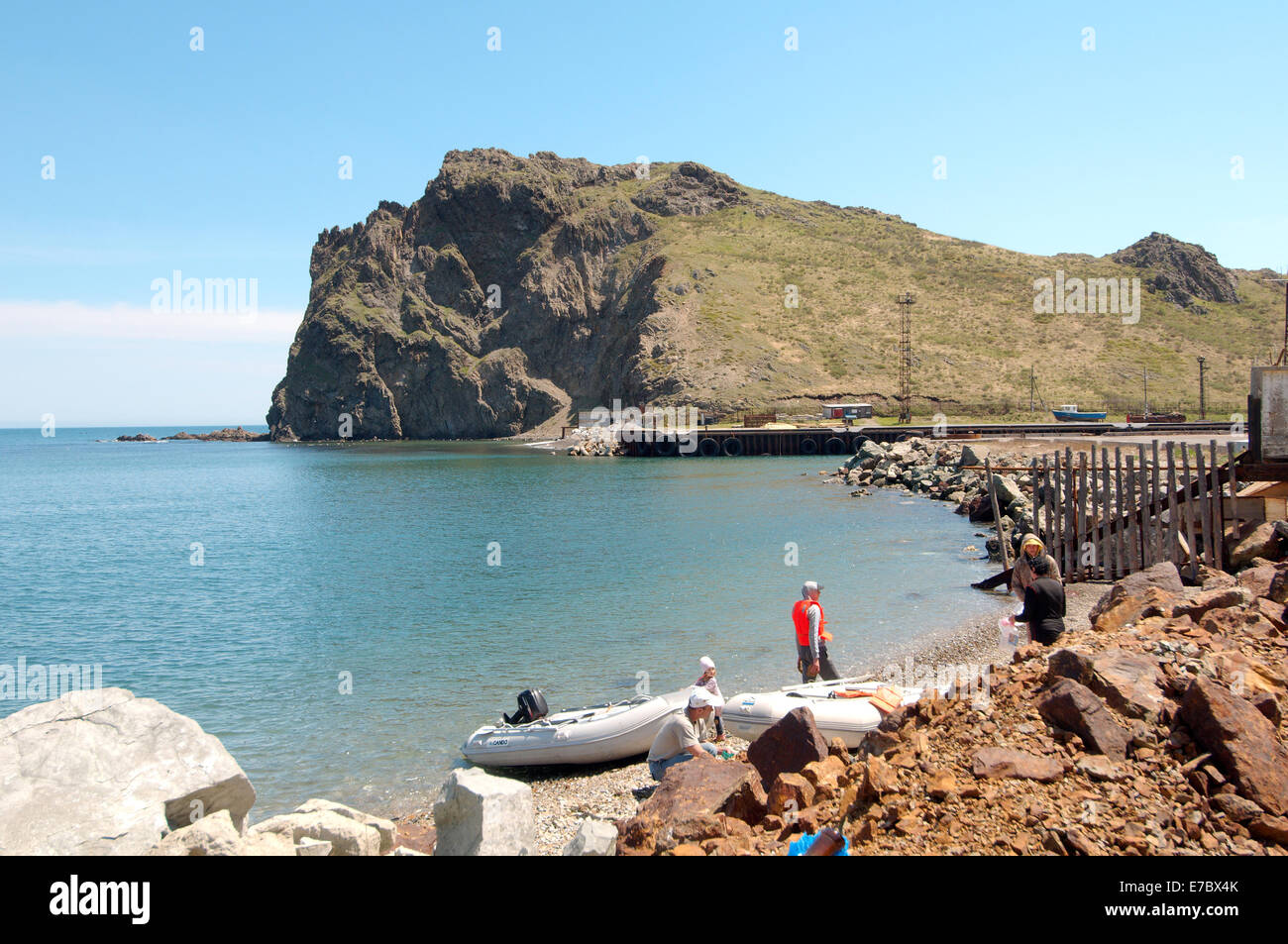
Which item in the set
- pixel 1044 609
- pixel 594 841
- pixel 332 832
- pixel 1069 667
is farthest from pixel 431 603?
pixel 1069 667

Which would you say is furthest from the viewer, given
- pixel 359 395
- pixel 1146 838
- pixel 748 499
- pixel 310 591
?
pixel 359 395

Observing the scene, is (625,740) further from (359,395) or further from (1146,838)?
(359,395)

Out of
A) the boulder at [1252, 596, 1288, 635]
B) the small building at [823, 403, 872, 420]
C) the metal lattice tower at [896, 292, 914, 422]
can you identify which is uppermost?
the metal lattice tower at [896, 292, 914, 422]

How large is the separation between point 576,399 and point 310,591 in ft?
382

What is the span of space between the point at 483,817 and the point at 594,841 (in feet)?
3.94

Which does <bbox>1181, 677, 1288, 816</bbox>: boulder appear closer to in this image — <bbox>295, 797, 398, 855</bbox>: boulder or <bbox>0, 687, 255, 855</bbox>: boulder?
<bbox>295, 797, 398, 855</bbox>: boulder

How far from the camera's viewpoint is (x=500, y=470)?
75000mm

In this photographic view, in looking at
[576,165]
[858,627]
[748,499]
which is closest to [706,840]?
[858,627]

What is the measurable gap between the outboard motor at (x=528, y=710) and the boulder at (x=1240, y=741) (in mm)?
8458

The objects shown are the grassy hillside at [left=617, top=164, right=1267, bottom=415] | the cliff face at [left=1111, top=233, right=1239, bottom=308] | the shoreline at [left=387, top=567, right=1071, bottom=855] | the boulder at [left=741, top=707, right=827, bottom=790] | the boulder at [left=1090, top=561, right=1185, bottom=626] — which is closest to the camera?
the boulder at [left=741, top=707, right=827, bottom=790]

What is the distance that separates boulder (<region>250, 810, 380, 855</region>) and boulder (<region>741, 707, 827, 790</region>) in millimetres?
4019

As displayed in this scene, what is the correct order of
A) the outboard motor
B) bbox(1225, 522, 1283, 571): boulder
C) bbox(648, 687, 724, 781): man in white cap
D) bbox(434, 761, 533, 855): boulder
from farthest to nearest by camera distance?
bbox(1225, 522, 1283, 571): boulder, the outboard motor, bbox(648, 687, 724, 781): man in white cap, bbox(434, 761, 533, 855): boulder

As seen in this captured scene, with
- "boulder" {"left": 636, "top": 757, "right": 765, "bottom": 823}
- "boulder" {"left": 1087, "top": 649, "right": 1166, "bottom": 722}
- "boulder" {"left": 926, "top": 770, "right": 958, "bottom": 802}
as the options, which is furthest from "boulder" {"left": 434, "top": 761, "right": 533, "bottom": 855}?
"boulder" {"left": 1087, "top": 649, "right": 1166, "bottom": 722}

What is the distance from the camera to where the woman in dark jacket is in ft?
33.7
